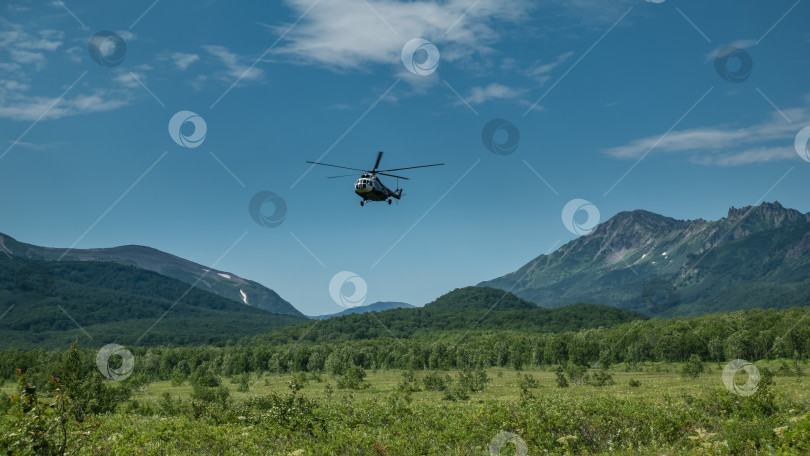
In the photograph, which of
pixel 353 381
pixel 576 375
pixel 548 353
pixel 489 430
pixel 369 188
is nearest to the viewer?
pixel 489 430

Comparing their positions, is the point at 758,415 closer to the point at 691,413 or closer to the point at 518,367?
the point at 691,413

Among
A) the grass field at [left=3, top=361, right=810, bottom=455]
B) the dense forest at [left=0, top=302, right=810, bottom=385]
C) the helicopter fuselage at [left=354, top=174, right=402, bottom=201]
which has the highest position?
the helicopter fuselage at [left=354, top=174, right=402, bottom=201]

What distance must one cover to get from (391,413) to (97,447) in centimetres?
1447

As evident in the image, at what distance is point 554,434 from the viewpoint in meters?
25.6

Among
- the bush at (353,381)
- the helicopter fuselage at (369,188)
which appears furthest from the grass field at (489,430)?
the bush at (353,381)

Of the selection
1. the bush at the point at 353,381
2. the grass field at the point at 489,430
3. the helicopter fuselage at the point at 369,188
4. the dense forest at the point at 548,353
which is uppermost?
the helicopter fuselage at the point at 369,188

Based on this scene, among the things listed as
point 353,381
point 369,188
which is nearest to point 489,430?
point 369,188

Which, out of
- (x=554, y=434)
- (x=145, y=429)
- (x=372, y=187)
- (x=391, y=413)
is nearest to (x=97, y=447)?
(x=145, y=429)

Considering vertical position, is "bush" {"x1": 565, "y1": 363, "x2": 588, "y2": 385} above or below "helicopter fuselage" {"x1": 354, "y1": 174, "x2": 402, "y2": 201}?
below

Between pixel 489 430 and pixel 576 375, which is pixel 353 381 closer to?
pixel 576 375

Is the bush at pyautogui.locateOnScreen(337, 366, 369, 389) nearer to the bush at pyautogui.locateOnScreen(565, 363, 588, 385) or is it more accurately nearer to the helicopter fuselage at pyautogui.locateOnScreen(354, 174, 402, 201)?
the bush at pyautogui.locateOnScreen(565, 363, 588, 385)

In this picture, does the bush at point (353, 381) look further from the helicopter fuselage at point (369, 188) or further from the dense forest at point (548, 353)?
the helicopter fuselage at point (369, 188)

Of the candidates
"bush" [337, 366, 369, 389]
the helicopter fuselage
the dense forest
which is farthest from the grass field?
the dense forest

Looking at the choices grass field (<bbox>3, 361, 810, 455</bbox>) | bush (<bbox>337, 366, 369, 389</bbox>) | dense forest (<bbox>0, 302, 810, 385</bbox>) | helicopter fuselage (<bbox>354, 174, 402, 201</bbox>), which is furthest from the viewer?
dense forest (<bbox>0, 302, 810, 385</bbox>)
